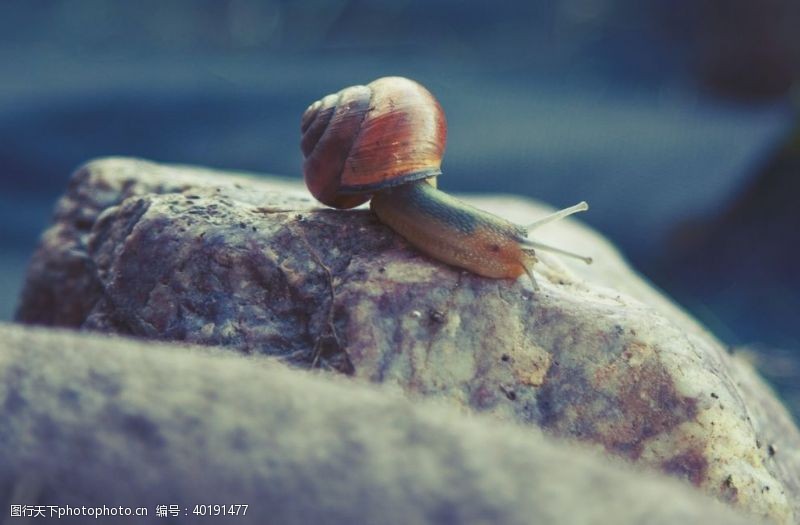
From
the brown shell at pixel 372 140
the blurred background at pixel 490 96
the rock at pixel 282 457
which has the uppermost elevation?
the brown shell at pixel 372 140

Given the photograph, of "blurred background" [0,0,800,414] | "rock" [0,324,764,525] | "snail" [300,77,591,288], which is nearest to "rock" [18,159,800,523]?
"snail" [300,77,591,288]

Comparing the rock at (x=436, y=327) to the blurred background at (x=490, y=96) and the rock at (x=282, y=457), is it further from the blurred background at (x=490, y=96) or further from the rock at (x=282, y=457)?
the blurred background at (x=490, y=96)

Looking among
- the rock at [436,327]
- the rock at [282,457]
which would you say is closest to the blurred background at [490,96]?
the rock at [436,327]

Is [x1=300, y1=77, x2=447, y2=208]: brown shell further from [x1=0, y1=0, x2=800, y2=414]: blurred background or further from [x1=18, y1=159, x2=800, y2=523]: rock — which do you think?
[x1=0, y1=0, x2=800, y2=414]: blurred background

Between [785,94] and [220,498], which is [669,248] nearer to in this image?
[785,94]

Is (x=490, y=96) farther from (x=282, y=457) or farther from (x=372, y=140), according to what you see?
(x=282, y=457)
